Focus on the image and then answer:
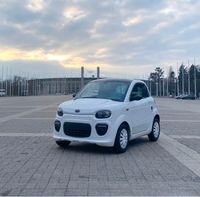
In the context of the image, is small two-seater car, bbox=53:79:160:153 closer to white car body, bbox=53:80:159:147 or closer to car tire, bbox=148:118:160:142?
white car body, bbox=53:80:159:147

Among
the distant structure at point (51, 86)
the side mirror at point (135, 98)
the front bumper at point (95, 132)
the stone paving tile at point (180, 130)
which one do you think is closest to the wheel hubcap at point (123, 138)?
the front bumper at point (95, 132)

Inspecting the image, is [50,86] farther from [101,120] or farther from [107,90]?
[101,120]

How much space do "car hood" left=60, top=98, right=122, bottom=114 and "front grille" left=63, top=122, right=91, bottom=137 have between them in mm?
299

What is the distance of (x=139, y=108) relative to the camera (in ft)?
37.1

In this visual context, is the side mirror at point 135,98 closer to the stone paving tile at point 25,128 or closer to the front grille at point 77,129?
the front grille at point 77,129

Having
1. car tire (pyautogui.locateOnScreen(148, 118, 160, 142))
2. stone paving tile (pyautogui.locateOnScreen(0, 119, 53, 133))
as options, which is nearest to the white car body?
car tire (pyautogui.locateOnScreen(148, 118, 160, 142))

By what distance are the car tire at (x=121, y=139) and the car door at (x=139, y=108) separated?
462mm

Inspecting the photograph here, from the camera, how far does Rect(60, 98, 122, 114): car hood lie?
9.82 meters

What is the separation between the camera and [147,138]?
1331 centimetres

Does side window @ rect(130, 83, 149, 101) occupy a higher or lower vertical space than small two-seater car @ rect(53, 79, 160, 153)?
higher

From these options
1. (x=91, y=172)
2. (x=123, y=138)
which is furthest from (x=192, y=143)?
(x=91, y=172)

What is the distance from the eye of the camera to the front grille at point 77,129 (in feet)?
32.4

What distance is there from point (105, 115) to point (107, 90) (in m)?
1.37

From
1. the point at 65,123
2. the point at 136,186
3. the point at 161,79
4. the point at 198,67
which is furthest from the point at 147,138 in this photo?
the point at 161,79
